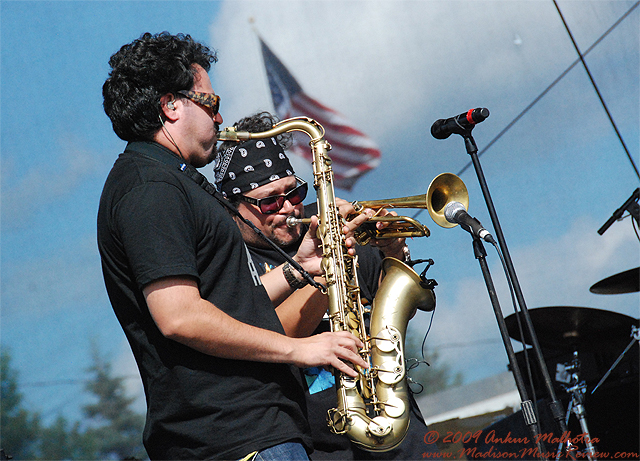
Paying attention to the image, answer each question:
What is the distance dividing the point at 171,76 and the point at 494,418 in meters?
4.10

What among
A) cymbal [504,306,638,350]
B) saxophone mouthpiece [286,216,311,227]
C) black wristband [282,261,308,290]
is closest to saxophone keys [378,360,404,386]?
black wristband [282,261,308,290]

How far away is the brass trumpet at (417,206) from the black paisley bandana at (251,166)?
0.44m

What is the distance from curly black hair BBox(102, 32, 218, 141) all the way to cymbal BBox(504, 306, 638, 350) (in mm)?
2954

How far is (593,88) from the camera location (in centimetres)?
583

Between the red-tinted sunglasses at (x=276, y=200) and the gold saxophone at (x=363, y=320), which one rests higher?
the red-tinted sunglasses at (x=276, y=200)

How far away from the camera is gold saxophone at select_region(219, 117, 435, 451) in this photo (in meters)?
2.36

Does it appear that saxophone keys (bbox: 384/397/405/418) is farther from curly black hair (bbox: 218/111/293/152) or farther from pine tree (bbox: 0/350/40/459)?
pine tree (bbox: 0/350/40/459)

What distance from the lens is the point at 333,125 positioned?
22.1 feet

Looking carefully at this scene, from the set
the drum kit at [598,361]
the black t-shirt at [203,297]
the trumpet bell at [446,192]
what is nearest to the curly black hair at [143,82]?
the black t-shirt at [203,297]

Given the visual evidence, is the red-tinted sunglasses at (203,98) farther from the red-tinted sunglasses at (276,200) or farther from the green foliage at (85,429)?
the green foliage at (85,429)

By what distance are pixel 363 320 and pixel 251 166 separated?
3.76 ft

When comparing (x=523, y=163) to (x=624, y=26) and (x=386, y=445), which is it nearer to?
(x=624, y=26)

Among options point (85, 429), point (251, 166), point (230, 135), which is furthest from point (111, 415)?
point (230, 135)

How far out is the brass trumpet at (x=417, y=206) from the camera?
2734mm
